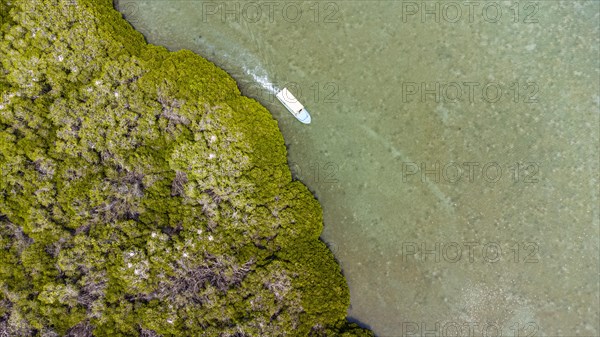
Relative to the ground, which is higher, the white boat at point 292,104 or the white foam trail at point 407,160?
the white foam trail at point 407,160

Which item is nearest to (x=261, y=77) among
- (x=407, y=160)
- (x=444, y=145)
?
(x=407, y=160)

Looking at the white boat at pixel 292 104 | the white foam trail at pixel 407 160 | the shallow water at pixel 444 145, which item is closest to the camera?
the white boat at pixel 292 104

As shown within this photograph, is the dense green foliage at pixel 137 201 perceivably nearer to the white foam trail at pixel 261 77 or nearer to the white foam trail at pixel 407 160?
the white foam trail at pixel 261 77

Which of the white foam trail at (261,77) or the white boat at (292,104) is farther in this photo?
the white foam trail at (261,77)

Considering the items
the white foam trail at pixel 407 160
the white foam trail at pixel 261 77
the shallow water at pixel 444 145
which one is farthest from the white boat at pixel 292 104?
the white foam trail at pixel 407 160

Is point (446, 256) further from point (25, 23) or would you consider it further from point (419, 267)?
point (25, 23)

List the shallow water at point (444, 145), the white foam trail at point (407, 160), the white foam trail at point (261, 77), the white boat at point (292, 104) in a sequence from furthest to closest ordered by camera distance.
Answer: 1. the white foam trail at point (261, 77)
2. the white foam trail at point (407, 160)
3. the shallow water at point (444, 145)
4. the white boat at point (292, 104)

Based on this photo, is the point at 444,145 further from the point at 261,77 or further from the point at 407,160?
the point at 261,77
